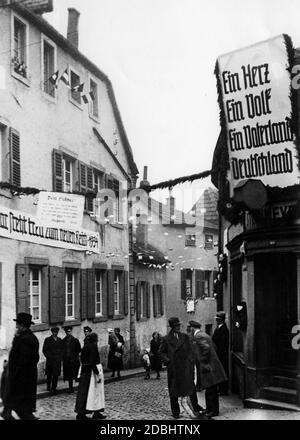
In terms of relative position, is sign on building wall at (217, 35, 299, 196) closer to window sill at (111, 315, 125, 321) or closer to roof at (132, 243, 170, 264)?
window sill at (111, 315, 125, 321)

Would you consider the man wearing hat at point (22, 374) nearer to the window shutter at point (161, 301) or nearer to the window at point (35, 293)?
the window at point (35, 293)

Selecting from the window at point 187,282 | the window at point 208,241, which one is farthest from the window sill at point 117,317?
the window at point 208,241

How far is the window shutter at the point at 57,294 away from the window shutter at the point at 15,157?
147 cm

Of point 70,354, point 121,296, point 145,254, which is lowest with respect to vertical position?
point 70,354

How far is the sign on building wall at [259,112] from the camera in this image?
363 inches

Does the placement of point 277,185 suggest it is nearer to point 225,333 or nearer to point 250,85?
point 250,85

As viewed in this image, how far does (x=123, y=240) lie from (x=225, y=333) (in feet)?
7.57

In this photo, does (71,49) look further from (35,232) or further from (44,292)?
(44,292)

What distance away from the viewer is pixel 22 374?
8594 millimetres

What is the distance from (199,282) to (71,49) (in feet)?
59.0

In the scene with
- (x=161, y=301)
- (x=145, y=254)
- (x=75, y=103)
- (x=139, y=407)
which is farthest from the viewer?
(x=161, y=301)

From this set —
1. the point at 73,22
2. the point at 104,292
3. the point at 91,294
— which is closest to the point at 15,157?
the point at 73,22

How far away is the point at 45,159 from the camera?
35.8 feet
